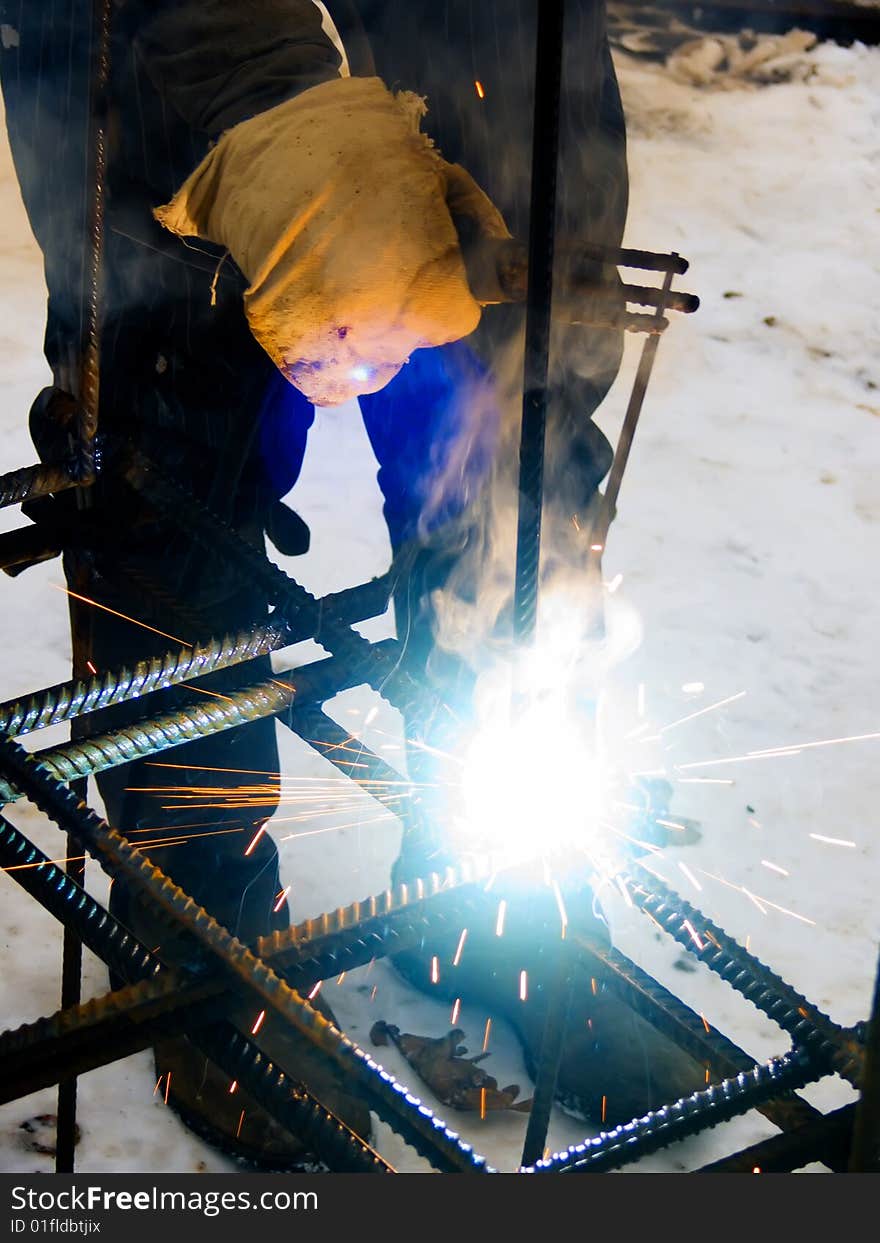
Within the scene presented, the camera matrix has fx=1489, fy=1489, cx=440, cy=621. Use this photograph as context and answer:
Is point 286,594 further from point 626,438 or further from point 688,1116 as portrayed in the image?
point 688,1116

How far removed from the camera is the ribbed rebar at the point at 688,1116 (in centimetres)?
169

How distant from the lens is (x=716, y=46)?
725 centimetres

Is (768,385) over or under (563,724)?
under

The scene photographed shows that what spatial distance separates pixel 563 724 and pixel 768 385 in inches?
132

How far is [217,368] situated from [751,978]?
159cm

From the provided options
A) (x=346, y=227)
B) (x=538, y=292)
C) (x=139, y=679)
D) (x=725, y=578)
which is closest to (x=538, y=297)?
(x=538, y=292)

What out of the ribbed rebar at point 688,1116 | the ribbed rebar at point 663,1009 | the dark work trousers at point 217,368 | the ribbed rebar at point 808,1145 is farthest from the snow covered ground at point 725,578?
the ribbed rebar at point 808,1145

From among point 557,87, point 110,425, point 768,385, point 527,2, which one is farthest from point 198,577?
point 768,385

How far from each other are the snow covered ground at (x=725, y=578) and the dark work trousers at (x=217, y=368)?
0.48m

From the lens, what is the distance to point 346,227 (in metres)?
1.79

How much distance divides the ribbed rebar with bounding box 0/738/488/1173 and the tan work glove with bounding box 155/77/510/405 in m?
0.66

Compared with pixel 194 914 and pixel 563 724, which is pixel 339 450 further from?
pixel 194 914

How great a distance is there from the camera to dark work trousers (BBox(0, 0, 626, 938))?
8.45 ft

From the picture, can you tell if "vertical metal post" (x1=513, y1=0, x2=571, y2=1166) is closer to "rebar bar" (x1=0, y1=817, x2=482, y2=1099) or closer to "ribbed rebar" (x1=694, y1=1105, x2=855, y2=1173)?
"rebar bar" (x1=0, y1=817, x2=482, y2=1099)
